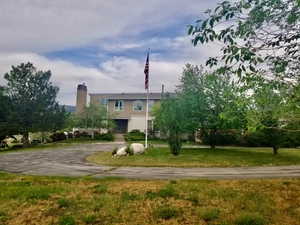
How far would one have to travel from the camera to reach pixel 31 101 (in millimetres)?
36188

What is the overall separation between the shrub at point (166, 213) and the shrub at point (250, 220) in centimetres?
115

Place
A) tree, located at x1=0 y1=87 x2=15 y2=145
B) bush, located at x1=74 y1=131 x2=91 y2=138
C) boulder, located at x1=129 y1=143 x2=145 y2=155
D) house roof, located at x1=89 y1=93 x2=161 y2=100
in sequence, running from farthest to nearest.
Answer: house roof, located at x1=89 y1=93 x2=161 y2=100 → bush, located at x1=74 y1=131 x2=91 y2=138 → tree, located at x1=0 y1=87 x2=15 y2=145 → boulder, located at x1=129 y1=143 x2=145 y2=155

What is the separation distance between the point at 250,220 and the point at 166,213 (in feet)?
5.06

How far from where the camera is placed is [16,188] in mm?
8969

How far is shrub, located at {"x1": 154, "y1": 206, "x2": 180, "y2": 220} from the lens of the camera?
5906 millimetres

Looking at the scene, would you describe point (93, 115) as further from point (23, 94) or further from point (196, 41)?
point (196, 41)

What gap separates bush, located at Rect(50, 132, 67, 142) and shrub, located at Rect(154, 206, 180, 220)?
41.9 metres

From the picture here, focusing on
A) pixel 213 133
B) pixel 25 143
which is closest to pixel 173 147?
pixel 213 133

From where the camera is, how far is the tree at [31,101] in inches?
1410

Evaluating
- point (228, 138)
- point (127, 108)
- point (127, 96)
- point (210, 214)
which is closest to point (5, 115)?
point (127, 108)

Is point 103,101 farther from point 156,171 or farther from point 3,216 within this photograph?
point 3,216

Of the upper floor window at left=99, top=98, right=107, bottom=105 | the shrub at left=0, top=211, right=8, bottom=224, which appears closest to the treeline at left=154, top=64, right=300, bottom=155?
the shrub at left=0, top=211, right=8, bottom=224

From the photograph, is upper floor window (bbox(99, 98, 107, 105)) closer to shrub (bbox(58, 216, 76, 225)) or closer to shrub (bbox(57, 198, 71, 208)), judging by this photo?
shrub (bbox(57, 198, 71, 208))

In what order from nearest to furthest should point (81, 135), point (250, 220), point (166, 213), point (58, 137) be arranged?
1. point (250, 220)
2. point (166, 213)
3. point (58, 137)
4. point (81, 135)
